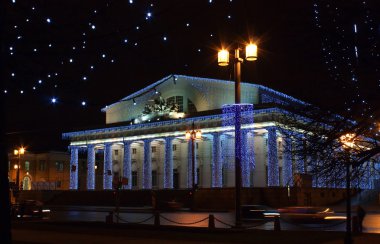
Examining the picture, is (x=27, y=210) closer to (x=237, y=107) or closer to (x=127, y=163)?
(x=237, y=107)

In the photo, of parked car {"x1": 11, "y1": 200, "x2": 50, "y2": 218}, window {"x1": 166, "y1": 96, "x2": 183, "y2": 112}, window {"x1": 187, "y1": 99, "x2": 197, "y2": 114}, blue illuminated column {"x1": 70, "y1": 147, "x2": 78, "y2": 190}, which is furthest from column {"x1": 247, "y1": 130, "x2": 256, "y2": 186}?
blue illuminated column {"x1": 70, "y1": 147, "x2": 78, "y2": 190}

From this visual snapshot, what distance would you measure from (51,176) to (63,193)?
1067 inches

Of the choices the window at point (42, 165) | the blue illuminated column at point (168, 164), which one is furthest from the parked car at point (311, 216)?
the window at point (42, 165)

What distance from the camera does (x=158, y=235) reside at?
23.9 m

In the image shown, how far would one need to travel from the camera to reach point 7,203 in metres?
15.5

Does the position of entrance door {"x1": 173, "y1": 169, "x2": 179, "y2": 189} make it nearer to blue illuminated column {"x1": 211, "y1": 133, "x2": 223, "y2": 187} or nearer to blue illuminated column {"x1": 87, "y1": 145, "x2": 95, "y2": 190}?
blue illuminated column {"x1": 211, "y1": 133, "x2": 223, "y2": 187}

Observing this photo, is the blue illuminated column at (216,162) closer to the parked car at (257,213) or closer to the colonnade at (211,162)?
the colonnade at (211,162)

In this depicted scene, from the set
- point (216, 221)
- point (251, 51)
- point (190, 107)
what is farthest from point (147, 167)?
point (251, 51)

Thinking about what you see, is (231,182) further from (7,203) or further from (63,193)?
(7,203)

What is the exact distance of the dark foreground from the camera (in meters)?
21.6

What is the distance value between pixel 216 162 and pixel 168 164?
8151 mm

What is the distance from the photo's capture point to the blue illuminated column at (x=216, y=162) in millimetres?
71938

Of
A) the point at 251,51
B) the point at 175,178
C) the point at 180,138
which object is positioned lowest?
the point at 175,178

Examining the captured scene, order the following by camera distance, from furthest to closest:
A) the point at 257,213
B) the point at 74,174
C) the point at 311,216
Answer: the point at 74,174 < the point at 257,213 < the point at 311,216
